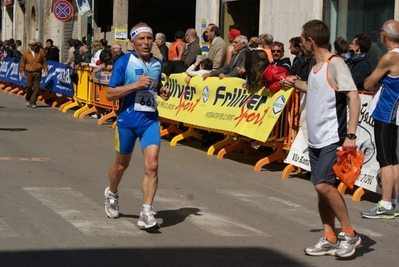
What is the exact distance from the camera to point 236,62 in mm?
14234

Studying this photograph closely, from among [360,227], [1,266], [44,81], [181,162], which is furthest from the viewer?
[44,81]

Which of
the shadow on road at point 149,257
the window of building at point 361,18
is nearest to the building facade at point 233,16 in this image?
the window of building at point 361,18

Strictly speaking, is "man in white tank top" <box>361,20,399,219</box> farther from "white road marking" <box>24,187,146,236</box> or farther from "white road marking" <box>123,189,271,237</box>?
"white road marking" <box>24,187,146,236</box>

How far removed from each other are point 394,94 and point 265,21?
484 inches

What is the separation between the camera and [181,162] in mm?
13273

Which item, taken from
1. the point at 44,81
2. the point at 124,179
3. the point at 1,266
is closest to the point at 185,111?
the point at 124,179

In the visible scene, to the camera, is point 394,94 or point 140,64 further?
point 394,94

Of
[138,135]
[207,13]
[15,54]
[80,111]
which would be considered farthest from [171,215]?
[15,54]

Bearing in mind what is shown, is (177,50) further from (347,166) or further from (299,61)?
(347,166)

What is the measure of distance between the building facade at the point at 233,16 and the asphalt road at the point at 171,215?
5537 mm

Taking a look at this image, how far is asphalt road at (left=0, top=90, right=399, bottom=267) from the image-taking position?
277 inches

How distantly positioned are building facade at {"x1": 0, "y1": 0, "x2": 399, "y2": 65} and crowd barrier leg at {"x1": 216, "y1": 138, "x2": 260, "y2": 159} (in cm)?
448

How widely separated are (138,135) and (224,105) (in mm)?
5825

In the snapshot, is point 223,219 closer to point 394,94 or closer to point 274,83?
point 394,94
